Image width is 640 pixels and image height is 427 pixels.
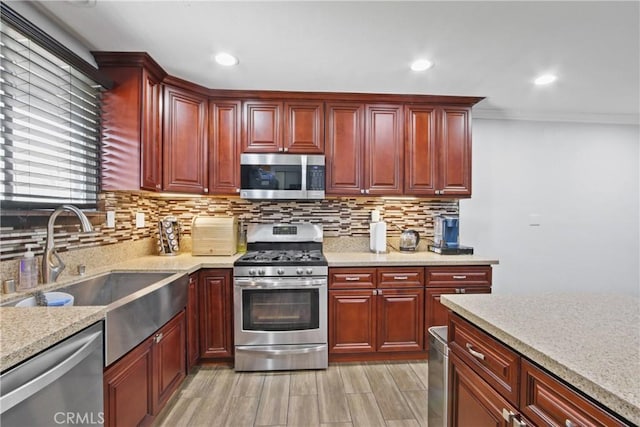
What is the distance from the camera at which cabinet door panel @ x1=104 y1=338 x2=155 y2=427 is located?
130 cm

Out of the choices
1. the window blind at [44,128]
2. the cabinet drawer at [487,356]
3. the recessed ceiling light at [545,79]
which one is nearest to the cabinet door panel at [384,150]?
the recessed ceiling light at [545,79]

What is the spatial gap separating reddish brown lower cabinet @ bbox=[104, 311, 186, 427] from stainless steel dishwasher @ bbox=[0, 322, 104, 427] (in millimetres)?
135

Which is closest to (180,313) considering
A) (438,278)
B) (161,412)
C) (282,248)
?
(161,412)

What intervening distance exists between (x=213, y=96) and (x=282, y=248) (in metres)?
1.49

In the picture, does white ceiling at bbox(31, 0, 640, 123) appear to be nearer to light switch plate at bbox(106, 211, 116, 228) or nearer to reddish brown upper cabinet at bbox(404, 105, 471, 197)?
reddish brown upper cabinet at bbox(404, 105, 471, 197)

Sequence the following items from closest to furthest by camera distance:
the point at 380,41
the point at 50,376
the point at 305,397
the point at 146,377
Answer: the point at 50,376
the point at 146,377
the point at 380,41
the point at 305,397

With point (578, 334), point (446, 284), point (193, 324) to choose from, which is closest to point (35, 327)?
point (193, 324)

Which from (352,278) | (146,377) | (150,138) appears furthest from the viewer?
(352,278)

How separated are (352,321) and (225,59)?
2179 mm

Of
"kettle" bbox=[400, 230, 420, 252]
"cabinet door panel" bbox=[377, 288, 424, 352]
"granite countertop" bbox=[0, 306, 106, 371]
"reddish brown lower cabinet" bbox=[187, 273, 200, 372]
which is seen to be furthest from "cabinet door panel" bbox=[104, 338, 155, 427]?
"kettle" bbox=[400, 230, 420, 252]

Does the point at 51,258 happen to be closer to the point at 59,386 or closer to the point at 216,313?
the point at 59,386

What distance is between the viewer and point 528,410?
0.90 m

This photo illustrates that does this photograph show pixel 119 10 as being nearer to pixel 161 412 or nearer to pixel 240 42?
pixel 240 42

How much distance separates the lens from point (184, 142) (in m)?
2.52
